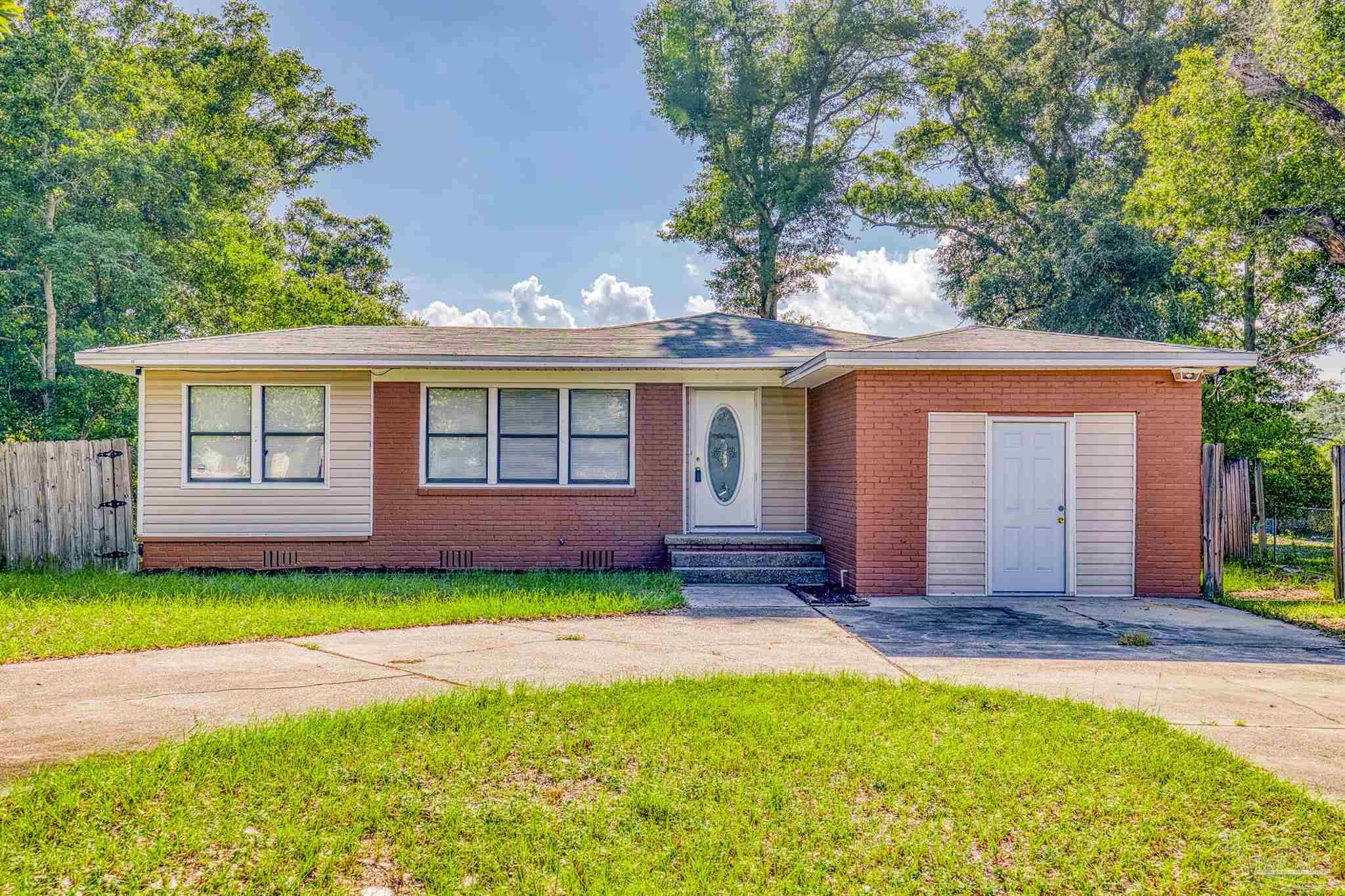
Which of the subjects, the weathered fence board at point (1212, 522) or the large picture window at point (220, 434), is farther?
the large picture window at point (220, 434)

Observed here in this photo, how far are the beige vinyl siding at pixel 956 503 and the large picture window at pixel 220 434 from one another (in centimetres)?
881

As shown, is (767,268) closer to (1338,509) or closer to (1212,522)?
(1212,522)

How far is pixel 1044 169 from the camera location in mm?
23672

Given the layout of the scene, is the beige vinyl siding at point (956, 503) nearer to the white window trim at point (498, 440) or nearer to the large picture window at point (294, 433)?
the white window trim at point (498, 440)

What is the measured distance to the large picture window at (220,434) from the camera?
34.9 ft

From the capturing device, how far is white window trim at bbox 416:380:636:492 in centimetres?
1079

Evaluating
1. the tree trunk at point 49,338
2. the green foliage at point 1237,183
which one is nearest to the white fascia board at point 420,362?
the green foliage at point 1237,183

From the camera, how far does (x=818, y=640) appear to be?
22.4 ft

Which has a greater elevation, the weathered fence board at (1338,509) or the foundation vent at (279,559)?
the weathered fence board at (1338,509)

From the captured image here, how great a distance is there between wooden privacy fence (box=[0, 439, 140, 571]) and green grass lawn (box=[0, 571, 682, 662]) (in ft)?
1.83

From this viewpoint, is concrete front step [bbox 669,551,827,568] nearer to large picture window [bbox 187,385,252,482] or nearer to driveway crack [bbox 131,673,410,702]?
driveway crack [bbox 131,673,410,702]

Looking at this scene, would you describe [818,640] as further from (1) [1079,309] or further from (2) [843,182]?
(2) [843,182]

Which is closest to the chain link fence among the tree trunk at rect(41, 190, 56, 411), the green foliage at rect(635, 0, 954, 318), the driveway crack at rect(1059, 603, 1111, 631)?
the driveway crack at rect(1059, 603, 1111, 631)

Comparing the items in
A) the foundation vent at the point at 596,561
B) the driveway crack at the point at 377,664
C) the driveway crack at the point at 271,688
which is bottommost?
the driveway crack at the point at 377,664
